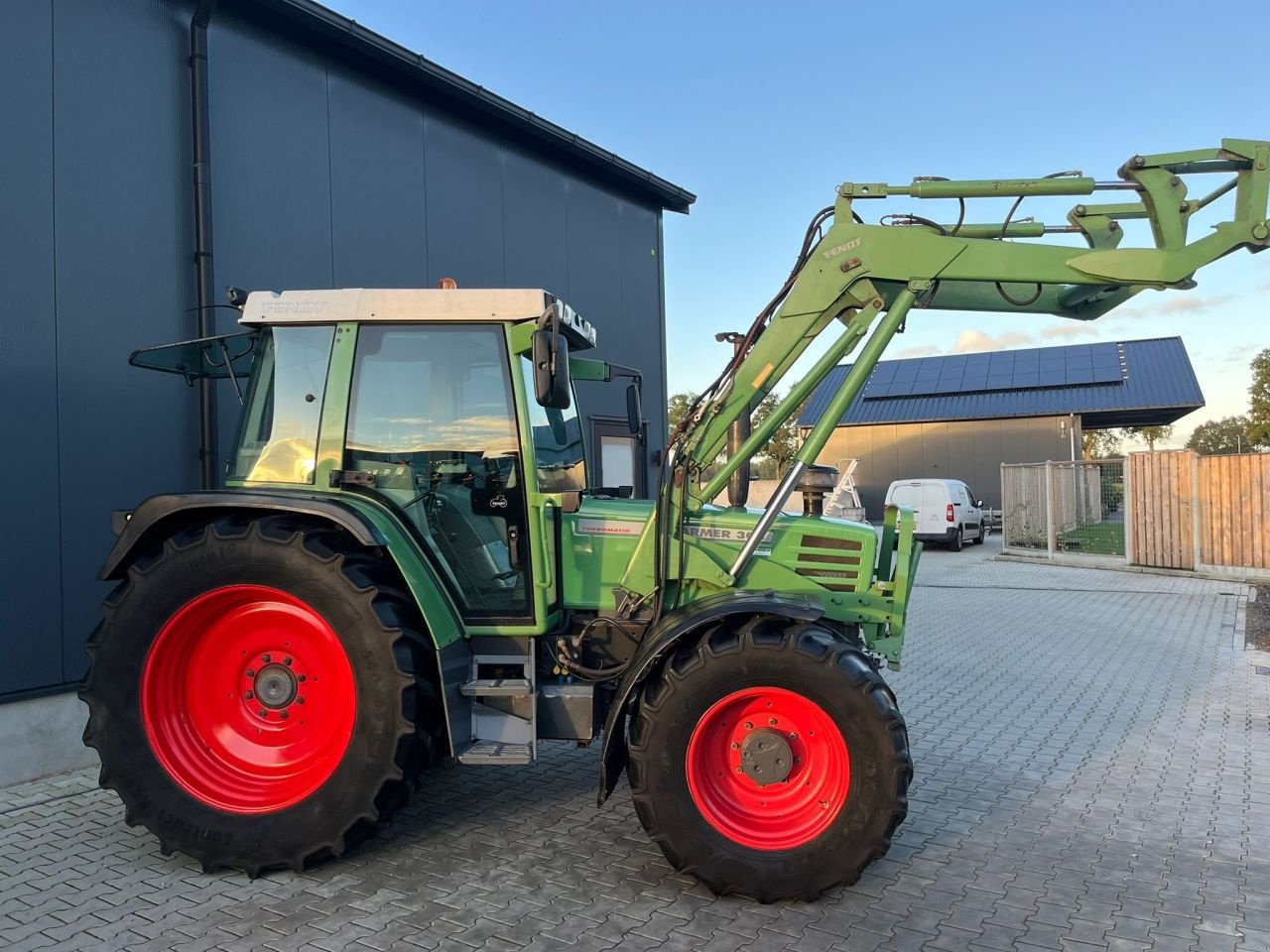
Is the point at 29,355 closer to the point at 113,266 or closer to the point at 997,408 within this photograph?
the point at 113,266

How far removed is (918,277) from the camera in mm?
4250

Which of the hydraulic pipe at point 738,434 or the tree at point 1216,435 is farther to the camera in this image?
the tree at point 1216,435

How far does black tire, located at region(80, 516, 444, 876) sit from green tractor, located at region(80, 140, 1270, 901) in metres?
0.01

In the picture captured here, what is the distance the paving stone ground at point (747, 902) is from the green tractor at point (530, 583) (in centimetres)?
25

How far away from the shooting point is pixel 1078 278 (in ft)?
13.5

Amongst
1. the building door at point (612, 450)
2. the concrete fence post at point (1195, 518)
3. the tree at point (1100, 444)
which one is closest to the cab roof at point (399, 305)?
the building door at point (612, 450)

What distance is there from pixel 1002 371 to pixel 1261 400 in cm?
1817

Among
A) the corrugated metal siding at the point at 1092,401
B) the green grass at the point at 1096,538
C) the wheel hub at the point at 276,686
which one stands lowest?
the green grass at the point at 1096,538

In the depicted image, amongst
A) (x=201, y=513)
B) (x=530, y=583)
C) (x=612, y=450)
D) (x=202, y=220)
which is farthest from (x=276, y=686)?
(x=612, y=450)

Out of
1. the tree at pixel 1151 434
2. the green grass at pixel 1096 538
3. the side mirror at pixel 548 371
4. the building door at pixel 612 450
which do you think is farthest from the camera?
the tree at pixel 1151 434

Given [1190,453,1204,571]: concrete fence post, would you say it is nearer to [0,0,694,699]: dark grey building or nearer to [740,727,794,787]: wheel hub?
[0,0,694,699]: dark grey building

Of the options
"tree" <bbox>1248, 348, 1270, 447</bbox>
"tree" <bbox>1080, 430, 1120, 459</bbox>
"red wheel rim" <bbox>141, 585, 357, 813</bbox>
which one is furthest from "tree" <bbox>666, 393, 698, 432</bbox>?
"tree" <bbox>1248, 348, 1270, 447</bbox>

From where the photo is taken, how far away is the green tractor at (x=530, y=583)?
373 cm

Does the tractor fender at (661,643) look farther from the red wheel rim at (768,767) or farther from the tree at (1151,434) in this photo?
the tree at (1151,434)
